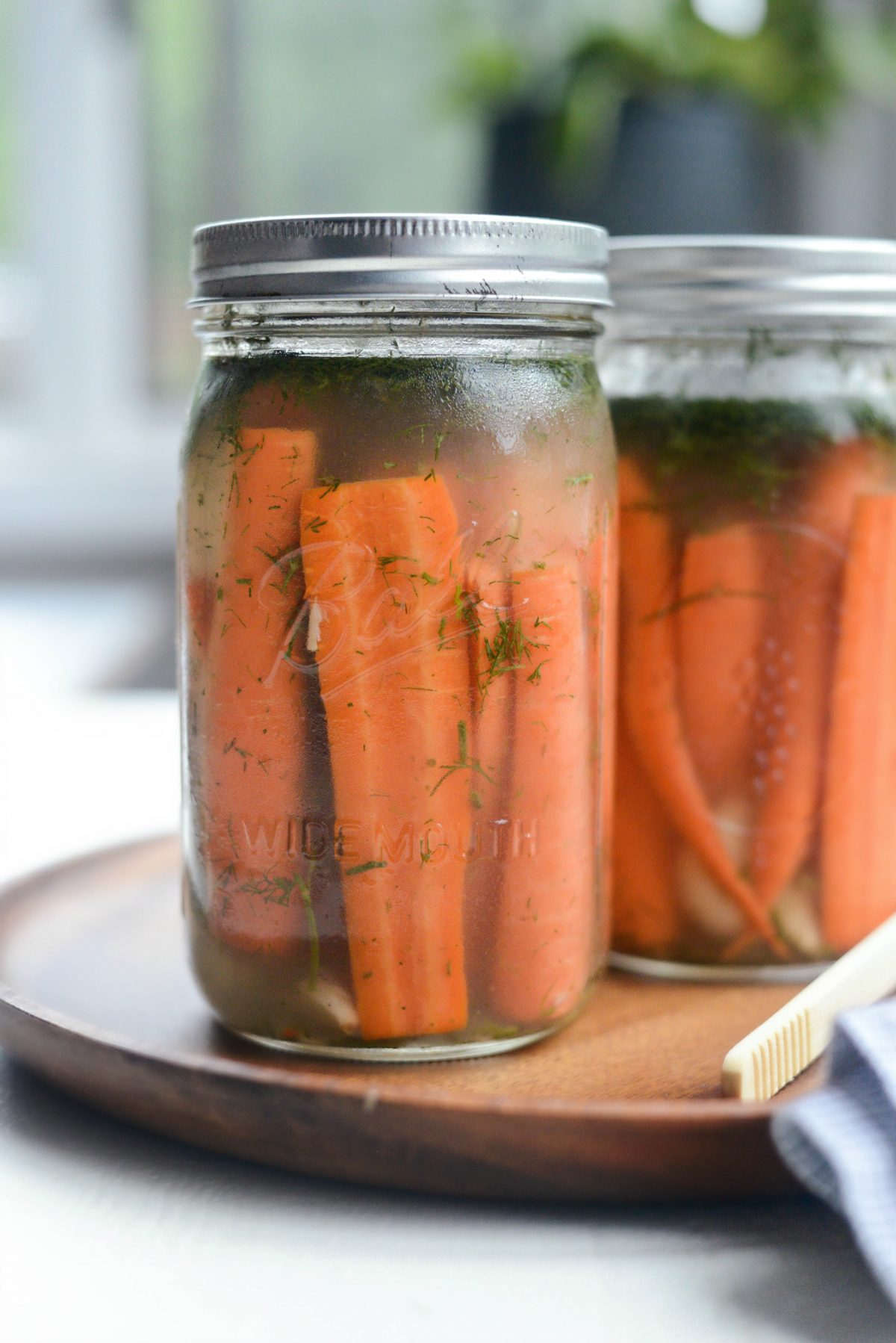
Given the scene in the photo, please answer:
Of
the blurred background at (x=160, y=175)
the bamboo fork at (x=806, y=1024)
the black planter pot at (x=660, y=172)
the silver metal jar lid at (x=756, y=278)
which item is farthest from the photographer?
the blurred background at (x=160, y=175)

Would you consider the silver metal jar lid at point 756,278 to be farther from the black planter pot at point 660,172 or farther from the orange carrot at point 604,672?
the black planter pot at point 660,172

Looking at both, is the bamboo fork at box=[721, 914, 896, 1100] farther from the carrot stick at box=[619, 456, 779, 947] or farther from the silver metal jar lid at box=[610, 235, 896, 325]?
the silver metal jar lid at box=[610, 235, 896, 325]

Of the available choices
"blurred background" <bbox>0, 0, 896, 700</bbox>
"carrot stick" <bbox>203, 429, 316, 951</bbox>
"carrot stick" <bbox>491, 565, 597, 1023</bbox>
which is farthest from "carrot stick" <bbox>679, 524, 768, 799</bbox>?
"blurred background" <bbox>0, 0, 896, 700</bbox>

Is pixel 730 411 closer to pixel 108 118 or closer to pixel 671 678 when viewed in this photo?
pixel 671 678

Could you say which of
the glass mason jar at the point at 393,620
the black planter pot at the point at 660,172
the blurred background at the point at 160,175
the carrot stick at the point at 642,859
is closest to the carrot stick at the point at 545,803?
the glass mason jar at the point at 393,620

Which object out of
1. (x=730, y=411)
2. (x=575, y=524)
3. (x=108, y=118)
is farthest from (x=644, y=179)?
(x=575, y=524)

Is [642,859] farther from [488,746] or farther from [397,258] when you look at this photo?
[397,258]

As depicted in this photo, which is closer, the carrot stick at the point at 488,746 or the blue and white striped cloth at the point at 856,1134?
the blue and white striped cloth at the point at 856,1134
